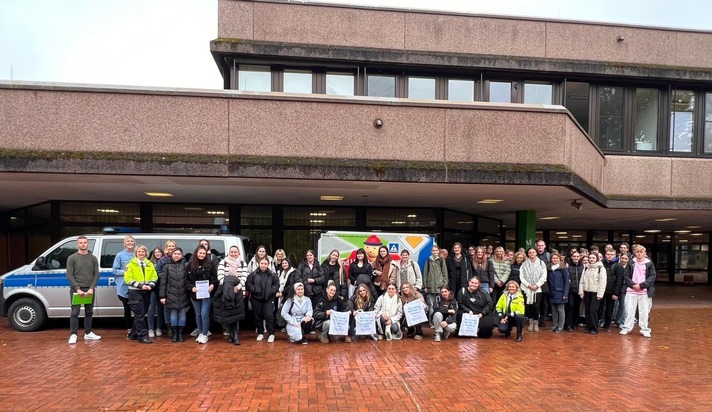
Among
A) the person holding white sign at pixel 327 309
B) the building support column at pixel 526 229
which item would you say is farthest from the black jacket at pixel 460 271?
the building support column at pixel 526 229

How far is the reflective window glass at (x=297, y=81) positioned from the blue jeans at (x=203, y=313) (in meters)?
6.95

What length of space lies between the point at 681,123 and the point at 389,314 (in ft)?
40.2

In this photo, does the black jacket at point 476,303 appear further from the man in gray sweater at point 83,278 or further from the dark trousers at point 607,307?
the man in gray sweater at point 83,278

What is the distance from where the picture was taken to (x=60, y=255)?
29.2 feet

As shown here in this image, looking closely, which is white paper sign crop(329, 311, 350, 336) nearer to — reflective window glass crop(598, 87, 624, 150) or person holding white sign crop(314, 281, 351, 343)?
person holding white sign crop(314, 281, 351, 343)

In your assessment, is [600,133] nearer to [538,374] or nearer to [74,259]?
[538,374]

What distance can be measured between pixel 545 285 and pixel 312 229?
667 cm

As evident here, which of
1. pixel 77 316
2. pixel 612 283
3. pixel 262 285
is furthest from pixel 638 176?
pixel 77 316

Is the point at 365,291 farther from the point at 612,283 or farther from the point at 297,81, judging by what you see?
the point at 297,81

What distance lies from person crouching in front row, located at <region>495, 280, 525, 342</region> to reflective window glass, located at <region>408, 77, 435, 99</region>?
21.9 feet

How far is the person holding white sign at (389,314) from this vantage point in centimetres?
841

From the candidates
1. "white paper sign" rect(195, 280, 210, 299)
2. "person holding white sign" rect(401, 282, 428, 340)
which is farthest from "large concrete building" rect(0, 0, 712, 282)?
"person holding white sign" rect(401, 282, 428, 340)

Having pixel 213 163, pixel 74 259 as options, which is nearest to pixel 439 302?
pixel 213 163

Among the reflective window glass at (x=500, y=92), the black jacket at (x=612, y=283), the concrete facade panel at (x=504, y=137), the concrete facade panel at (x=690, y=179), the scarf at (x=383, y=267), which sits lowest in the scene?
the black jacket at (x=612, y=283)
